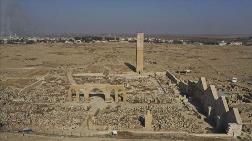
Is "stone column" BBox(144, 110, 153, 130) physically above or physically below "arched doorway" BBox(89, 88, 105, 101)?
above

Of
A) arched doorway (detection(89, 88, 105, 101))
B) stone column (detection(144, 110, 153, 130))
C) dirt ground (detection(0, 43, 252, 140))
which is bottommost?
dirt ground (detection(0, 43, 252, 140))

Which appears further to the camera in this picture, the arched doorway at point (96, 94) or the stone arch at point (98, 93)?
the stone arch at point (98, 93)

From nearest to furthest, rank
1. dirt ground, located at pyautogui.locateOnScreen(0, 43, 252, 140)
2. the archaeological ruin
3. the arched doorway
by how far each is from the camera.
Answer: the archaeological ruin, the arched doorway, dirt ground, located at pyautogui.locateOnScreen(0, 43, 252, 140)

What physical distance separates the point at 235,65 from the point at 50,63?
29229mm

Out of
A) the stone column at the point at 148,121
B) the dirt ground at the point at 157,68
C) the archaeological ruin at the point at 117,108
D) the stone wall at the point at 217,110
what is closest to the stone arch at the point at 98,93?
the archaeological ruin at the point at 117,108

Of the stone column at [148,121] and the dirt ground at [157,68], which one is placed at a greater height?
the stone column at [148,121]

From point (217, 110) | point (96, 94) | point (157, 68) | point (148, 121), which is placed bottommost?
point (157, 68)

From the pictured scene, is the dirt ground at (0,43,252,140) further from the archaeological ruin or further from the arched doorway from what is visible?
the arched doorway

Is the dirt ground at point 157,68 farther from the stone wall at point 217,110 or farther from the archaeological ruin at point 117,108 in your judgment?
the archaeological ruin at point 117,108

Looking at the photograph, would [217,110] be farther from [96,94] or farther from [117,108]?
[96,94]

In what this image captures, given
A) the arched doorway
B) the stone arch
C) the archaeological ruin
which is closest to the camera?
the archaeological ruin

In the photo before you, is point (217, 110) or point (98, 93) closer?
point (217, 110)

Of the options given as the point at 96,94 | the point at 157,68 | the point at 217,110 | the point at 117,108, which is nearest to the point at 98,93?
the point at 96,94

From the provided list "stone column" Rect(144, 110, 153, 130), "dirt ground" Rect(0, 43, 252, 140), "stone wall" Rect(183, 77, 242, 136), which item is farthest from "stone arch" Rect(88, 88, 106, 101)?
"stone column" Rect(144, 110, 153, 130)
